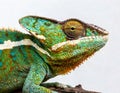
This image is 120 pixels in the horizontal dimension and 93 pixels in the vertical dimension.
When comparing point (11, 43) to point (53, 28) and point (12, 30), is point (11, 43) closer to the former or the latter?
point (12, 30)

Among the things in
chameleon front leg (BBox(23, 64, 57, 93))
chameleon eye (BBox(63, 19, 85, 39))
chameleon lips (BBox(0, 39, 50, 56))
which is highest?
chameleon eye (BBox(63, 19, 85, 39))

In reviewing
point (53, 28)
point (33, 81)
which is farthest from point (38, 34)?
point (33, 81)

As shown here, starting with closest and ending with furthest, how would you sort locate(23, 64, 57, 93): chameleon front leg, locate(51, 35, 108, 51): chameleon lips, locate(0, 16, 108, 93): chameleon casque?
locate(23, 64, 57, 93): chameleon front leg → locate(0, 16, 108, 93): chameleon casque → locate(51, 35, 108, 51): chameleon lips

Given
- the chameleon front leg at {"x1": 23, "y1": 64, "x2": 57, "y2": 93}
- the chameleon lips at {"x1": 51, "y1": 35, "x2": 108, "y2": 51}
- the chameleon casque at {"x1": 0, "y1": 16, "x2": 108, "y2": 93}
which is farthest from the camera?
the chameleon lips at {"x1": 51, "y1": 35, "x2": 108, "y2": 51}

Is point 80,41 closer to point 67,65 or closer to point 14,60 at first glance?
point 67,65

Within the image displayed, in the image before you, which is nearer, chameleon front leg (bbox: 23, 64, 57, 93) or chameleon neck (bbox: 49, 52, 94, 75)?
chameleon front leg (bbox: 23, 64, 57, 93)

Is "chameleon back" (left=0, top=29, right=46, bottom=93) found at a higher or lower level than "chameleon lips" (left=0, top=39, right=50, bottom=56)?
lower

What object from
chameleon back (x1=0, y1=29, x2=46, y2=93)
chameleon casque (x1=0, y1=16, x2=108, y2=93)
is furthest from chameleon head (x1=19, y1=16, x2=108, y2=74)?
chameleon back (x1=0, y1=29, x2=46, y2=93)

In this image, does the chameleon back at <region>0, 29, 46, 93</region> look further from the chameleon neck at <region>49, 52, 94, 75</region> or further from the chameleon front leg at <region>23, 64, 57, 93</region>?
the chameleon neck at <region>49, 52, 94, 75</region>

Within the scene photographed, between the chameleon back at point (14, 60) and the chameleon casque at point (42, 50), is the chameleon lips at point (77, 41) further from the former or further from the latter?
the chameleon back at point (14, 60)
